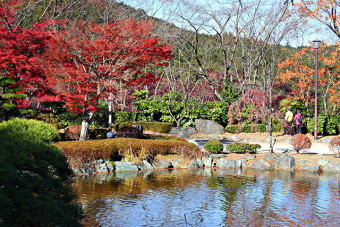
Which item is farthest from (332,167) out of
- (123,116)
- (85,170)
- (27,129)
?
(123,116)

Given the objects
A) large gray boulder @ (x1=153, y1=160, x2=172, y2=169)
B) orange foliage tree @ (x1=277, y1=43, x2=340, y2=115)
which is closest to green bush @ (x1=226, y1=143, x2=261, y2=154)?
large gray boulder @ (x1=153, y1=160, x2=172, y2=169)

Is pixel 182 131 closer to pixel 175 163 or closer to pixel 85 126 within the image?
pixel 85 126

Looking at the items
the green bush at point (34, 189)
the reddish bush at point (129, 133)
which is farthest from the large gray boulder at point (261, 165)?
the green bush at point (34, 189)

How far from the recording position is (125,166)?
12.0 meters

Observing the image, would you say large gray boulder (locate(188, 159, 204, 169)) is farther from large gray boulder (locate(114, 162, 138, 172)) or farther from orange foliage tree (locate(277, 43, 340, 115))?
orange foliage tree (locate(277, 43, 340, 115))

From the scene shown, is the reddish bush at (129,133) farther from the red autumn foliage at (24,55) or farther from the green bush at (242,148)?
the green bush at (242,148)

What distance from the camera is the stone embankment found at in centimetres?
1173

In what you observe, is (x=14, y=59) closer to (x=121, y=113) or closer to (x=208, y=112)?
(x=121, y=113)

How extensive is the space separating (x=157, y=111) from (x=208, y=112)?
345 cm

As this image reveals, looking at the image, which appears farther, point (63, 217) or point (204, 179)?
point (204, 179)

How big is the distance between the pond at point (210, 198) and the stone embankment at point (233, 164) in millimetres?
499

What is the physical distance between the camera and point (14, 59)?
43.8ft

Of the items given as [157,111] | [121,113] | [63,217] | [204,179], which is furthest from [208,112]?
[63,217]

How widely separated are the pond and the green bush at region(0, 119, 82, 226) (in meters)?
1.85
